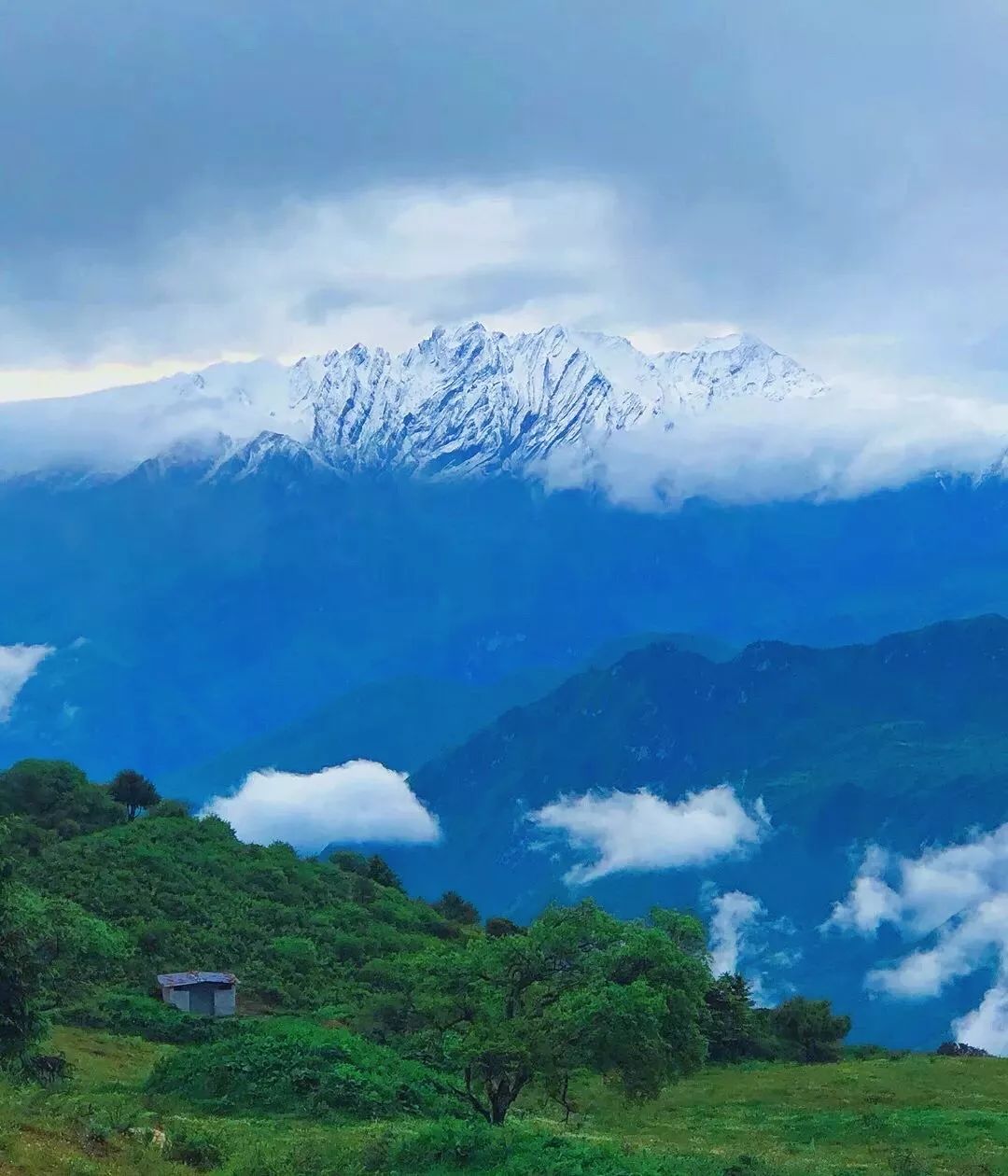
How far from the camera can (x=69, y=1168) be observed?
84.7ft

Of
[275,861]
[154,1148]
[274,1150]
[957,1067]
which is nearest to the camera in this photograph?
[154,1148]

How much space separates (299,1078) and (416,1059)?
17.3ft

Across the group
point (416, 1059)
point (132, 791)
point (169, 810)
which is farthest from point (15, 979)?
point (132, 791)

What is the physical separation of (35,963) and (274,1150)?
6.63m

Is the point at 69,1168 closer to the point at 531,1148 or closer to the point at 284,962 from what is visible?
the point at 531,1148

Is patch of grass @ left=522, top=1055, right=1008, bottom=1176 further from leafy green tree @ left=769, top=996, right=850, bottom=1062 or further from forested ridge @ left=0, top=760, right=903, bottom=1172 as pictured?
leafy green tree @ left=769, top=996, right=850, bottom=1062

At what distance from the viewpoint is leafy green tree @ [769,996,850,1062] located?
80438 millimetres

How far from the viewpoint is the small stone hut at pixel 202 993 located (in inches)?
2475

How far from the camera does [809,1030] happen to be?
81938 millimetres

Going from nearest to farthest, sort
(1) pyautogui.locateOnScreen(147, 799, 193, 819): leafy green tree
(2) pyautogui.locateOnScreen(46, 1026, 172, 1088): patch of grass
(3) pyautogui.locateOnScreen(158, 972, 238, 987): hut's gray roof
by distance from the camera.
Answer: (2) pyautogui.locateOnScreen(46, 1026, 172, 1088): patch of grass → (3) pyautogui.locateOnScreen(158, 972, 238, 987): hut's gray roof → (1) pyautogui.locateOnScreen(147, 799, 193, 819): leafy green tree

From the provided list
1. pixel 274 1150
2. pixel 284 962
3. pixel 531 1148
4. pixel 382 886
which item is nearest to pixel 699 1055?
pixel 531 1148

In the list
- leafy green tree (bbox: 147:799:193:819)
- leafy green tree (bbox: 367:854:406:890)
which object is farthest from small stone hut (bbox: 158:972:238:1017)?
leafy green tree (bbox: 367:854:406:890)

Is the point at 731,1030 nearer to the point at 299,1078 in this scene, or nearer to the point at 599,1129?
the point at 599,1129

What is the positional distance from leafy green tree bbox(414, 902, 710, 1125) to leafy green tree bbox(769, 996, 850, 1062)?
4321 cm
